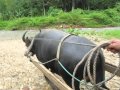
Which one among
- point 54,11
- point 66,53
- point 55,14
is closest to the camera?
point 66,53

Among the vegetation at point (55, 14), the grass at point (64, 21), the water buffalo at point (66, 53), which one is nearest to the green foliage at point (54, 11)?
the vegetation at point (55, 14)

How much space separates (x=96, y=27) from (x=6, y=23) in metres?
5.97

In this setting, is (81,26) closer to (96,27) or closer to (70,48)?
(96,27)

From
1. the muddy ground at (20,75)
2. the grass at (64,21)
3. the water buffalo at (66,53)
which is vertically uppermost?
the water buffalo at (66,53)

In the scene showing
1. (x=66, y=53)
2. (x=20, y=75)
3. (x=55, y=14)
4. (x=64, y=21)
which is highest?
(x=66, y=53)

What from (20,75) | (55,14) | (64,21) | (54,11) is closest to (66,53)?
(20,75)

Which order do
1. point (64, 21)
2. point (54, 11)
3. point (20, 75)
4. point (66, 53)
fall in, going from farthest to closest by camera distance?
point (54, 11), point (64, 21), point (20, 75), point (66, 53)

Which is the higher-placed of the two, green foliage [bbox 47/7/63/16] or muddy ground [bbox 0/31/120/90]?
muddy ground [bbox 0/31/120/90]

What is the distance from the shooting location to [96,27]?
68.1 ft

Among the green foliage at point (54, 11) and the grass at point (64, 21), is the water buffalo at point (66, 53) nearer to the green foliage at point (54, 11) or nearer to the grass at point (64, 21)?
the grass at point (64, 21)

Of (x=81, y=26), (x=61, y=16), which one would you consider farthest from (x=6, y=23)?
(x=81, y=26)

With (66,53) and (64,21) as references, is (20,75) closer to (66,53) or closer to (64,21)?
(66,53)

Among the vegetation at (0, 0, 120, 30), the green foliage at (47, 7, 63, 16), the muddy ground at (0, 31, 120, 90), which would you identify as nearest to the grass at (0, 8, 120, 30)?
the vegetation at (0, 0, 120, 30)

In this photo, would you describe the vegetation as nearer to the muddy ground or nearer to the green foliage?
the green foliage
